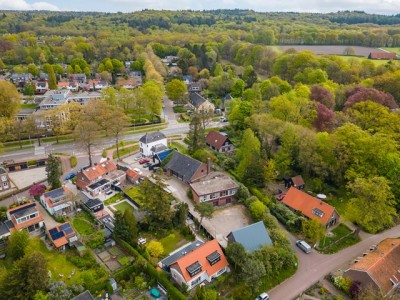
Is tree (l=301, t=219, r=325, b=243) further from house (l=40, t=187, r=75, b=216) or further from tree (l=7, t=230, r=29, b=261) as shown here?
tree (l=7, t=230, r=29, b=261)

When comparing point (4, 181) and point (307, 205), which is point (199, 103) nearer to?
point (307, 205)

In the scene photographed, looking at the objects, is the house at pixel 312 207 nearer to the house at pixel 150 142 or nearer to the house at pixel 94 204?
the house at pixel 94 204

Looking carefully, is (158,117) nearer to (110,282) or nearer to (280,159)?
(280,159)

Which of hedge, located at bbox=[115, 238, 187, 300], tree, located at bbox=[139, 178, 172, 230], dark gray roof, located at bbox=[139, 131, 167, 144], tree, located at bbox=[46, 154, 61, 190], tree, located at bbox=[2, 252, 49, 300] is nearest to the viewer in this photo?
tree, located at bbox=[2, 252, 49, 300]

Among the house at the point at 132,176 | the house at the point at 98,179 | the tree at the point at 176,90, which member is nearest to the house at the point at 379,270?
the house at the point at 132,176

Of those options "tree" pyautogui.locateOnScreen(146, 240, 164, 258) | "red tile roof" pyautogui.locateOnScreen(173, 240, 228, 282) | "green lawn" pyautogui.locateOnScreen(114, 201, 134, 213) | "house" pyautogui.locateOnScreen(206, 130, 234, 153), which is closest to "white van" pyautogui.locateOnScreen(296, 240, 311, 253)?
"red tile roof" pyautogui.locateOnScreen(173, 240, 228, 282)
